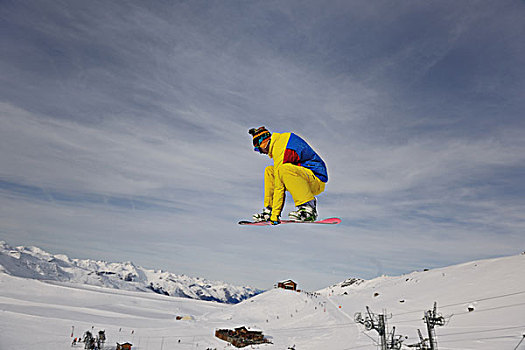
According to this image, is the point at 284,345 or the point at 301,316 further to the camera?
the point at 301,316

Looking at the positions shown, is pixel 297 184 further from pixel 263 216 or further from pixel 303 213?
pixel 263 216

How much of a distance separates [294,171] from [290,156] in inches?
11.0

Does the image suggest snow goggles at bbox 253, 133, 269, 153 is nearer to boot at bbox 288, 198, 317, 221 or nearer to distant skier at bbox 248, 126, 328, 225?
distant skier at bbox 248, 126, 328, 225

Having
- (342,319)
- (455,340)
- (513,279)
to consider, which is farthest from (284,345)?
(513,279)

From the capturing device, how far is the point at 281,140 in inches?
202

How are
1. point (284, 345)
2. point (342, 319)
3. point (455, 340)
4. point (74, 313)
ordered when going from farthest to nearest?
point (74, 313), point (342, 319), point (284, 345), point (455, 340)

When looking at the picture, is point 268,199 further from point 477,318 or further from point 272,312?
point 272,312

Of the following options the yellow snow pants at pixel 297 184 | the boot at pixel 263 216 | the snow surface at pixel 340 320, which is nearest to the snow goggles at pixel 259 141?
the yellow snow pants at pixel 297 184

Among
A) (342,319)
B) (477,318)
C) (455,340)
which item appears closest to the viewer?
(455,340)

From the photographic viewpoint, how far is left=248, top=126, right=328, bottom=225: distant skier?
16.2 ft

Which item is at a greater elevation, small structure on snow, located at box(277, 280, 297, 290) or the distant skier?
small structure on snow, located at box(277, 280, 297, 290)

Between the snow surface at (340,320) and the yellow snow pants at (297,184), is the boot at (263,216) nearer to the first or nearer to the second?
the yellow snow pants at (297,184)

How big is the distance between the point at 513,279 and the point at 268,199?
187 feet

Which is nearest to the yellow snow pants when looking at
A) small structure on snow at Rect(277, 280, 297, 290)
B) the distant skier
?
the distant skier
